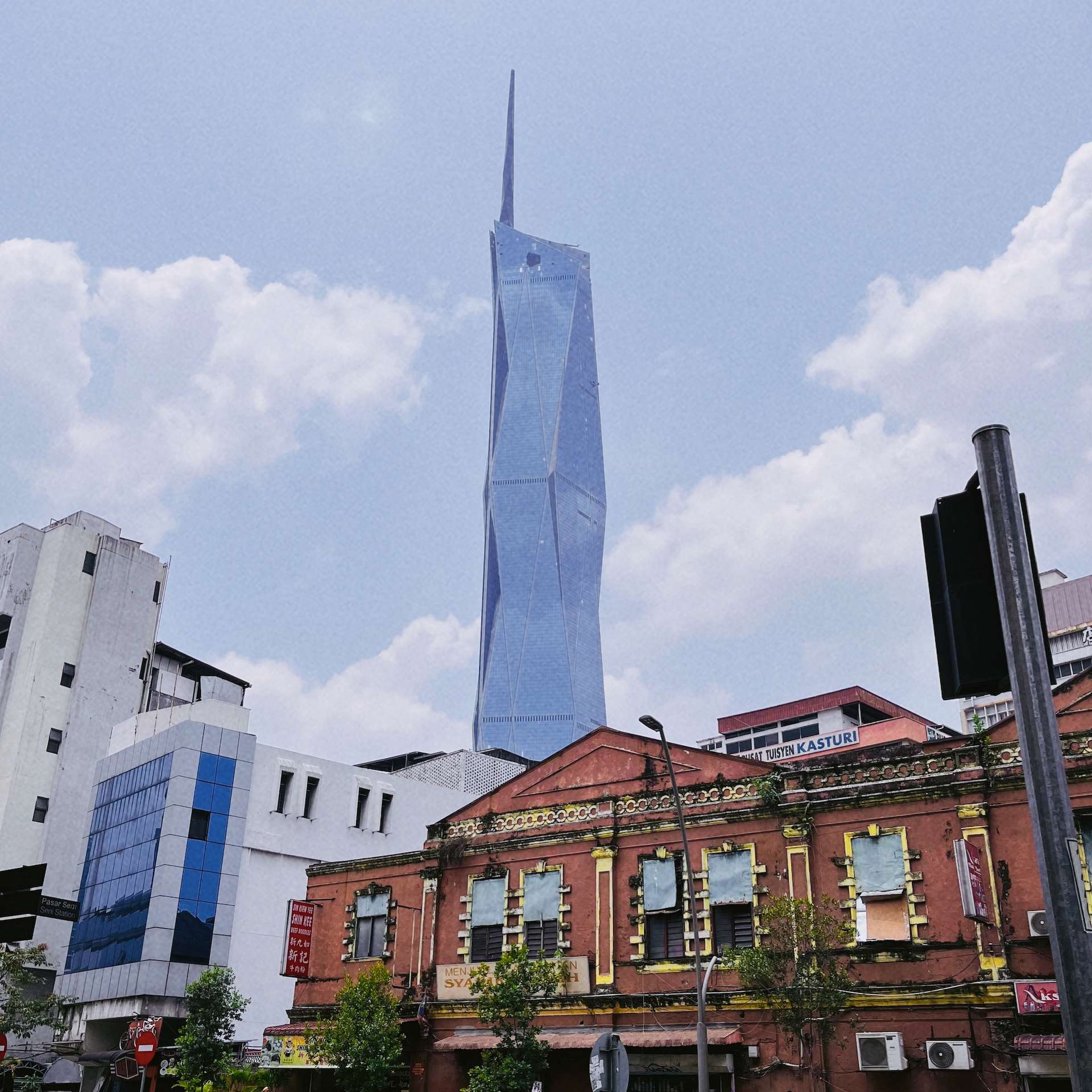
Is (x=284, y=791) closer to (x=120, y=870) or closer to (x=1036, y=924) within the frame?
(x=120, y=870)

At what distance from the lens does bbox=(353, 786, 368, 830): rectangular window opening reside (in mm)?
62500

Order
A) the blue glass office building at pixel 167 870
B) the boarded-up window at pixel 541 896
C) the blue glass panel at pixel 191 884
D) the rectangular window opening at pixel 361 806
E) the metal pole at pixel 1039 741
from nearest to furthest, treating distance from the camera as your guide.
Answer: the metal pole at pixel 1039 741
the boarded-up window at pixel 541 896
the blue glass office building at pixel 167 870
the blue glass panel at pixel 191 884
the rectangular window opening at pixel 361 806

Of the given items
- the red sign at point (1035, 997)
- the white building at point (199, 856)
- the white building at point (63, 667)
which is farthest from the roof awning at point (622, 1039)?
the white building at point (63, 667)

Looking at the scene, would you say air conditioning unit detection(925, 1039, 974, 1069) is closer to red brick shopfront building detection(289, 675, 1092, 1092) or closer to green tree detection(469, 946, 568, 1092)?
red brick shopfront building detection(289, 675, 1092, 1092)

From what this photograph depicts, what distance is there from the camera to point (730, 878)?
1238 inches

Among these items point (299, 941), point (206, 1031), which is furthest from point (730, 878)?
point (206, 1031)

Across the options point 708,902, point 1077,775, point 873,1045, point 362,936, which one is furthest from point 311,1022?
point 1077,775

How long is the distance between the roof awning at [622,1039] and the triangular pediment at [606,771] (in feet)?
23.3

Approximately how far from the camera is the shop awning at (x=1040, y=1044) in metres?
24.3

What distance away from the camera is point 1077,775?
2686 cm

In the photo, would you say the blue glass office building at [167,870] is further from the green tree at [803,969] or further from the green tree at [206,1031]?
the green tree at [803,969]

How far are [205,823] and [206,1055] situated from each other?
1755cm

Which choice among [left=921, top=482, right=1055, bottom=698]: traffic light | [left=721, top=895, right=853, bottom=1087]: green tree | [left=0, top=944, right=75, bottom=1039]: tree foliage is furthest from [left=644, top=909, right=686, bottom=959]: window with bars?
[left=921, top=482, right=1055, bottom=698]: traffic light

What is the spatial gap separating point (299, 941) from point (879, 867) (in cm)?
2078
